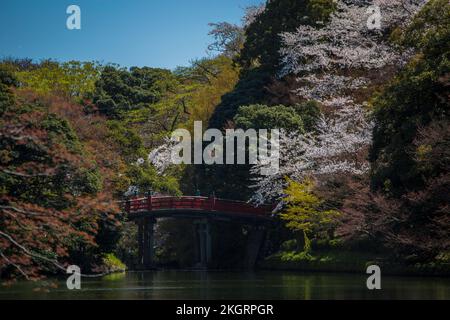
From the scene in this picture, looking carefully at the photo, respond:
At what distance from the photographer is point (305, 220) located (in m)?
49.8

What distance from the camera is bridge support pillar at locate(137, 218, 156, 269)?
185ft

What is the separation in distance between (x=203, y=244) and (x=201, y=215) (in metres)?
1.85

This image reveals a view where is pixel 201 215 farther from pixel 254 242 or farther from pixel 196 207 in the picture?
pixel 254 242

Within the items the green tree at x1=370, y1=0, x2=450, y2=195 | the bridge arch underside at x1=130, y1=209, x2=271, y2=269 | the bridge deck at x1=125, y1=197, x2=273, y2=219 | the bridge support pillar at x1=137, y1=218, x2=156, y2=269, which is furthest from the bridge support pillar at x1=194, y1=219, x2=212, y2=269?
the green tree at x1=370, y1=0, x2=450, y2=195

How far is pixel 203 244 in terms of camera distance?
5697 centimetres

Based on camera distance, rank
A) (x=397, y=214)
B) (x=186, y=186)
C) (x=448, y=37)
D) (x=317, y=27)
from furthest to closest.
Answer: (x=186, y=186) < (x=317, y=27) < (x=397, y=214) < (x=448, y=37)

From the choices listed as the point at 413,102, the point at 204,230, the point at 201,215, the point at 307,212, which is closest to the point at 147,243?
the point at 204,230

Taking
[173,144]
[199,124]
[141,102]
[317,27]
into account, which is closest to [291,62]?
[317,27]

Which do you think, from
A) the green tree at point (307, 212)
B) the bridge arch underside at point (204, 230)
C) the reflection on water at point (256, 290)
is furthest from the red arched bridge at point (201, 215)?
the reflection on water at point (256, 290)

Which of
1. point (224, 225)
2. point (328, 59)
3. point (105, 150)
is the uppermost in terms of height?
point (328, 59)

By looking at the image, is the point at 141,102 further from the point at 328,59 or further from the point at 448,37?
the point at 448,37

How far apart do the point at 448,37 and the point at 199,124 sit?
3199 centimetres

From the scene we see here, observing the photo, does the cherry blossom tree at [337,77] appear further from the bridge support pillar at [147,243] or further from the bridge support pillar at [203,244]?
the bridge support pillar at [147,243]

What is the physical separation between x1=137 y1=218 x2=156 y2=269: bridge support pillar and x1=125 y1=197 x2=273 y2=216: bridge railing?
1612 mm
